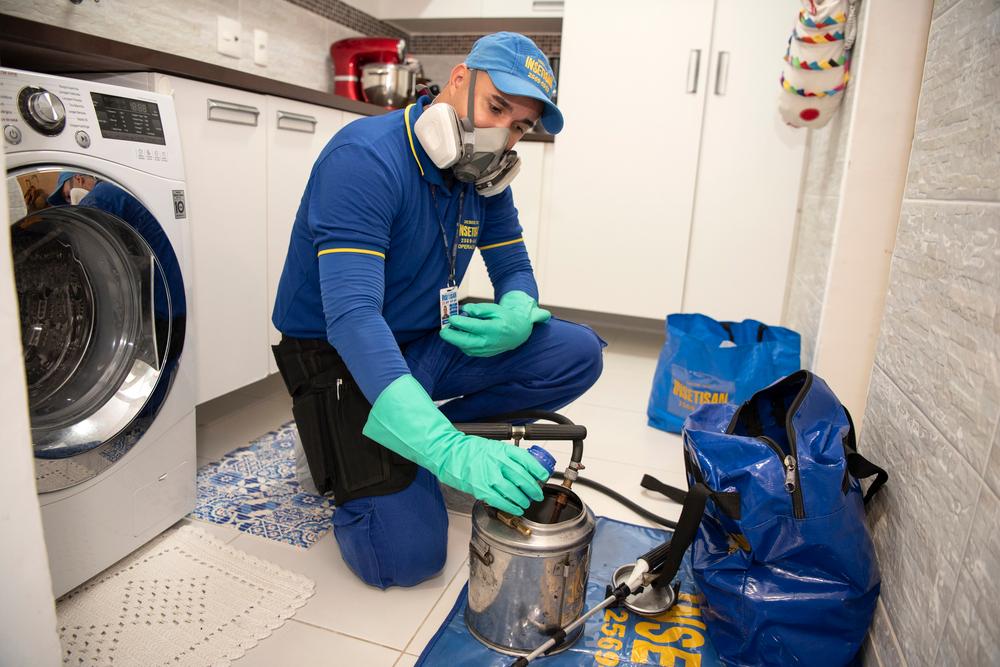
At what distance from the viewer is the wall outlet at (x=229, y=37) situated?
221 cm

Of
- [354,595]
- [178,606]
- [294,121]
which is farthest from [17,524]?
[294,121]

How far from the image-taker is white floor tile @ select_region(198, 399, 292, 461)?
1.76m

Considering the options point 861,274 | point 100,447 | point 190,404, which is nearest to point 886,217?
point 861,274

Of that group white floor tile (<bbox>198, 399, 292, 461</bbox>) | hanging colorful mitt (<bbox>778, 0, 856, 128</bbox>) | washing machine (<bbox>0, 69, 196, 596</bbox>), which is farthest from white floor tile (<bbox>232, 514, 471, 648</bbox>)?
hanging colorful mitt (<bbox>778, 0, 856, 128</bbox>)

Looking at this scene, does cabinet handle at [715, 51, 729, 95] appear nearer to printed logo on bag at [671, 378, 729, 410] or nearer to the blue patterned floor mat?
printed logo on bag at [671, 378, 729, 410]

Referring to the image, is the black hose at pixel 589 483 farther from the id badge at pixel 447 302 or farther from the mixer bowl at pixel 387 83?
the mixer bowl at pixel 387 83

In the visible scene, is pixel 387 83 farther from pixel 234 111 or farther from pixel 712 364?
pixel 712 364

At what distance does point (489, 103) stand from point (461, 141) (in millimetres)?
90

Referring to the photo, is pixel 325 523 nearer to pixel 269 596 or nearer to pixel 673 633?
pixel 269 596

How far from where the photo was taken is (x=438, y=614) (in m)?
1.18

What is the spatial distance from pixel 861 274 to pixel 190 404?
5.02 feet

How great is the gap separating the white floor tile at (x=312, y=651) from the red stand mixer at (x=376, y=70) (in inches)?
79.2

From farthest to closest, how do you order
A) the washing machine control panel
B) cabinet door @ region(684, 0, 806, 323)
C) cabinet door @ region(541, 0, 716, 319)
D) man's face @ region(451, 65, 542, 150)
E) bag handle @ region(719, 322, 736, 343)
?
cabinet door @ region(541, 0, 716, 319), cabinet door @ region(684, 0, 806, 323), bag handle @ region(719, 322, 736, 343), man's face @ region(451, 65, 542, 150), the washing machine control panel

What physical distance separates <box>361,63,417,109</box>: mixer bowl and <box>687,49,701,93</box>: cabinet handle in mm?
1084
